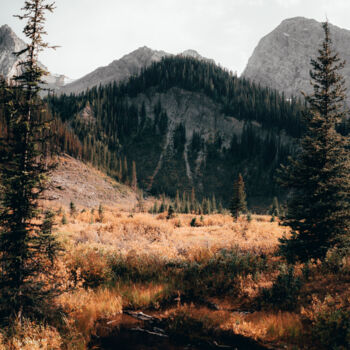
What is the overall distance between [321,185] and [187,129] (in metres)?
141

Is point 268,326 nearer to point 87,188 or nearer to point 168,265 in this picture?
point 168,265

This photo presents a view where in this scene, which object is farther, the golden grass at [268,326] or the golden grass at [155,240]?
the golden grass at [155,240]

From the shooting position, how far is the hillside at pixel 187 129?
119 meters

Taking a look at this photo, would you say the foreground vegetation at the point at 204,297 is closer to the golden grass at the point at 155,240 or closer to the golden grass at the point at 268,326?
the golden grass at the point at 268,326

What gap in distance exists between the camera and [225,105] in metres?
154

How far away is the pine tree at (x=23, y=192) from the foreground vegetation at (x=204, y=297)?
23.8 inches

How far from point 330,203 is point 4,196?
11.2 m

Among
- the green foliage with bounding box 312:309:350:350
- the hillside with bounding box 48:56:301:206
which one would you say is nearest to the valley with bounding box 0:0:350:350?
the green foliage with bounding box 312:309:350:350

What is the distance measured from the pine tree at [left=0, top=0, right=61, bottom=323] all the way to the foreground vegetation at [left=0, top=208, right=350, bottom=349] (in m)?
0.60

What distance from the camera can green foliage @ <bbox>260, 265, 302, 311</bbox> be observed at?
6.37 metres

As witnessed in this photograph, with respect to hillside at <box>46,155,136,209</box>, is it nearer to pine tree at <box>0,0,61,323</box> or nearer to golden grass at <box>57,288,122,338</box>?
golden grass at <box>57,288,122,338</box>

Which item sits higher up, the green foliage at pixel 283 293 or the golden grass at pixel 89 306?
the green foliage at pixel 283 293

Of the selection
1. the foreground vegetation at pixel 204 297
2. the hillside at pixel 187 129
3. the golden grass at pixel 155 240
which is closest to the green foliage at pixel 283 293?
the foreground vegetation at pixel 204 297

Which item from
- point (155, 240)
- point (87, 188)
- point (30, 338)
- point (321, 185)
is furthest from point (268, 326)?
point (87, 188)
